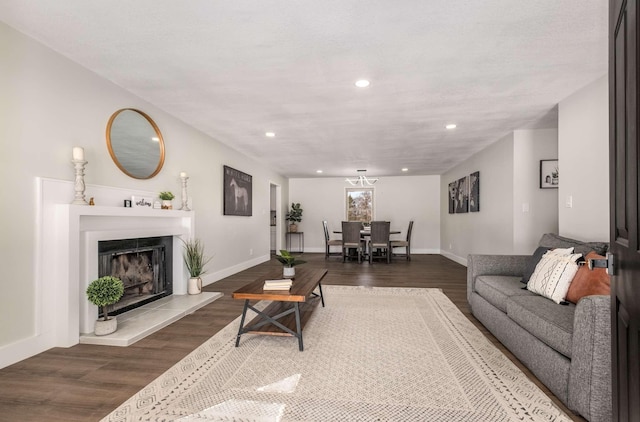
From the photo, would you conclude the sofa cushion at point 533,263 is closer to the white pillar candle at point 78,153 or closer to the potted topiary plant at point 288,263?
the potted topiary plant at point 288,263

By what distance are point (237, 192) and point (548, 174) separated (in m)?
4.84

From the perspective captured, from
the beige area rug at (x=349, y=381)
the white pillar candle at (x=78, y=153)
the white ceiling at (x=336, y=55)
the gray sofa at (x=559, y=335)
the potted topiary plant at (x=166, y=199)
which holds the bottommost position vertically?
the beige area rug at (x=349, y=381)

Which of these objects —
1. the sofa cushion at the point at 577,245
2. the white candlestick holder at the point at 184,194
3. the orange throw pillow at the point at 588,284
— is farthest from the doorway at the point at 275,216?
the orange throw pillow at the point at 588,284

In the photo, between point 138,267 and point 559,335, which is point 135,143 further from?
point 559,335

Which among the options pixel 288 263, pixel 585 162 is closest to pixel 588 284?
pixel 585 162

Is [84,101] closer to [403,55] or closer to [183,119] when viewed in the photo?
[183,119]

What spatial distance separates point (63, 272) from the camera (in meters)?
2.53

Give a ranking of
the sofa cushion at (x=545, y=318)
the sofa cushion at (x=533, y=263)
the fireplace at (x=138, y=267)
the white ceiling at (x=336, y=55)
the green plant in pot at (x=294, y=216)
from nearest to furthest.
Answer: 1. the sofa cushion at (x=545, y=318)
2. the white ceiling at (x=336, y=55)
3. the sofa cushion at (x=533, y=263)
4. the fireplace at (x=138, y=267)
5. the green plant in pot at (x=294, y=216)

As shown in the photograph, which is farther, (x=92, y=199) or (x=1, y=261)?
(x=92, y=199)

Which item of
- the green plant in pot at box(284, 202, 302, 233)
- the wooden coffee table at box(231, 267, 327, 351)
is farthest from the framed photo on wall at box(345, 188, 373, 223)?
→ the wooden coffee table at box(231, 267, 327, 351)

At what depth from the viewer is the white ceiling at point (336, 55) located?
1.96 meters

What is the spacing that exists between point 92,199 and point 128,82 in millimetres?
1120

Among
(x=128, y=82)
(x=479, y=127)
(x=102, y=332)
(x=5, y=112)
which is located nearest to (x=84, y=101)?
(x=128, y=82)

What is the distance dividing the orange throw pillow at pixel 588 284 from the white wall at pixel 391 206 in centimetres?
714
